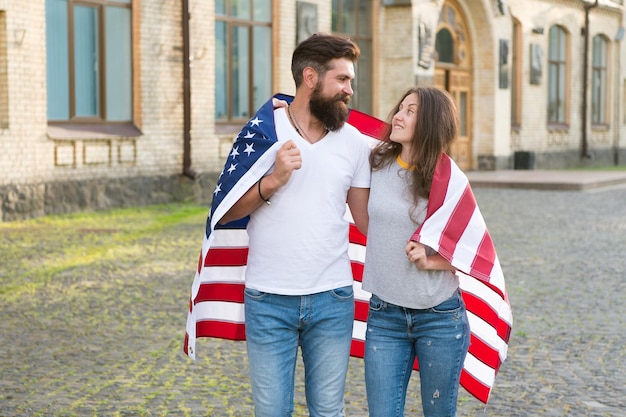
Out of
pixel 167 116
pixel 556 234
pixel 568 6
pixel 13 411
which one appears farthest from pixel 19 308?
pixel 568 6

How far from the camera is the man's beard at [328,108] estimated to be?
12.4ft

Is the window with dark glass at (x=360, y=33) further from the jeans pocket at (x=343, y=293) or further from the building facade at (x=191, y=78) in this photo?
the jeans pocket at (x=343, y=293)

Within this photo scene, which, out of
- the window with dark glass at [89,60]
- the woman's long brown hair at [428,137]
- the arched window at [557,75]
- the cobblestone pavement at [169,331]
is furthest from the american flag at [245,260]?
the arched window at [557,75]

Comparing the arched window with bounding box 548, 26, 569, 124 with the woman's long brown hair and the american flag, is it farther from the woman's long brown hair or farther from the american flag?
the woman's long brown hair

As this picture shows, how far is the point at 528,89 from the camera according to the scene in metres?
31.7

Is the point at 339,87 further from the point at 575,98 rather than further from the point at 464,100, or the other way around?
the point at 575,98

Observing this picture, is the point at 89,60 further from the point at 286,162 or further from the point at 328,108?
the point at 286,162

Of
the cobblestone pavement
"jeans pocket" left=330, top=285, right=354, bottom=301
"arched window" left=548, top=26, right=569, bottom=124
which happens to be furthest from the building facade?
"jeans pocket" left=330, top=285, right=354, bottom=301

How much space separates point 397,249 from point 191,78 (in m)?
15.4

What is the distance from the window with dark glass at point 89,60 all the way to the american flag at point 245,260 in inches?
509

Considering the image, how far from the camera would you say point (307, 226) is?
12.4ft

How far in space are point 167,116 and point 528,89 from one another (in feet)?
52.4

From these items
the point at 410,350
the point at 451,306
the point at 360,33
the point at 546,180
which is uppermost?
the point at 360,33

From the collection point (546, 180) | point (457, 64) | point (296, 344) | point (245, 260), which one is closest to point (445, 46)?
point (457, 64)
